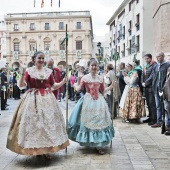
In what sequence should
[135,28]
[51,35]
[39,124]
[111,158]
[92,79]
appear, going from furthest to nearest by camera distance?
[51,35], [135,28], [92,79], [111,158], [39,124]

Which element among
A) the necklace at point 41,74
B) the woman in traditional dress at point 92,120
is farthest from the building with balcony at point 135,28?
the necklace at point 41,74

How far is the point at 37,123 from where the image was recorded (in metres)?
4.91

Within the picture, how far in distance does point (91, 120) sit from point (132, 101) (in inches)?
144

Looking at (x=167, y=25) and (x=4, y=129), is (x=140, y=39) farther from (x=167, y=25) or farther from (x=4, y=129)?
(x=4, y=129)

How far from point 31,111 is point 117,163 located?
1487 millimetres

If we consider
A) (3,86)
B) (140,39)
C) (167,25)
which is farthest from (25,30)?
(3,86)

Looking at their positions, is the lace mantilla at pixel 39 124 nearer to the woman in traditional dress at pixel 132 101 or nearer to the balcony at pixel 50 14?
the woman in traditional dress at pixel 132 101

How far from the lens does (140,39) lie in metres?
29.7

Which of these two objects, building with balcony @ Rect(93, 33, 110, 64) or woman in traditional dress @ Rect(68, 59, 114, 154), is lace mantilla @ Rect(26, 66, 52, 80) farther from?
building with balcony @ Rect(93, 33, 110, 64)

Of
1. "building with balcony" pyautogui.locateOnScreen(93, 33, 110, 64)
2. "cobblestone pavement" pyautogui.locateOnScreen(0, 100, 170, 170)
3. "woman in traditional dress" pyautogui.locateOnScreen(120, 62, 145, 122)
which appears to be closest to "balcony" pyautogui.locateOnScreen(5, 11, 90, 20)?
"building with balcony" pyautogui.locateOnScreen(93, 33, 110, 64)

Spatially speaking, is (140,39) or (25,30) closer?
(140,39)

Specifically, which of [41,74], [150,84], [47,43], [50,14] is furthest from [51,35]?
[41,74]

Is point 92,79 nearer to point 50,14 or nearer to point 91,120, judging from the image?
point 91,120

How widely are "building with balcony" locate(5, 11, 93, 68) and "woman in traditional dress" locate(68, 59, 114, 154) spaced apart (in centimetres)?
5571
